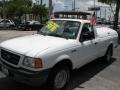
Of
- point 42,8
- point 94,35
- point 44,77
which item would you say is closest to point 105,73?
point 94,35

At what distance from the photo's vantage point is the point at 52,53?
5508 mm

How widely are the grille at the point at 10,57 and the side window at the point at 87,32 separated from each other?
2050 mm

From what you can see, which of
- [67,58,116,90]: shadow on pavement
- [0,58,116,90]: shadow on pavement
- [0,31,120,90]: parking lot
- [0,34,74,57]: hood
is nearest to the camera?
[0,34,74,57]: hood

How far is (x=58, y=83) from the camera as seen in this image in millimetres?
5883

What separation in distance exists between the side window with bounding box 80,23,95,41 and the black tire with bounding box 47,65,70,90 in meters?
1.17

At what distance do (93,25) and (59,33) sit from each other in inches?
61.5

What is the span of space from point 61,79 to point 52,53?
2.67ft

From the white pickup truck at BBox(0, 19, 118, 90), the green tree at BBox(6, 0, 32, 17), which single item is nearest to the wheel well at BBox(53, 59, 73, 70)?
the white pickup truck at BBox(0, 19, 118, 90)

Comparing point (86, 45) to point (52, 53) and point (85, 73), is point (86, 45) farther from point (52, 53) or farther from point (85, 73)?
point (52, 53)

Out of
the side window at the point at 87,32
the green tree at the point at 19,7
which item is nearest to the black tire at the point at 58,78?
the side window at the point at 87,32

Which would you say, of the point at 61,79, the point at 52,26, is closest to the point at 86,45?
the point at 52,26

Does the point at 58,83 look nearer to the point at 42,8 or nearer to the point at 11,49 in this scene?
the point at 11,49

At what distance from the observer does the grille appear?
5451mm

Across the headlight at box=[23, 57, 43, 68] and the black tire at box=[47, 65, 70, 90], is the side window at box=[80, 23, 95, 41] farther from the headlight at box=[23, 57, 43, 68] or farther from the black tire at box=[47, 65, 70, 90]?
the headlight at box=[23, 57, 43, 68]
